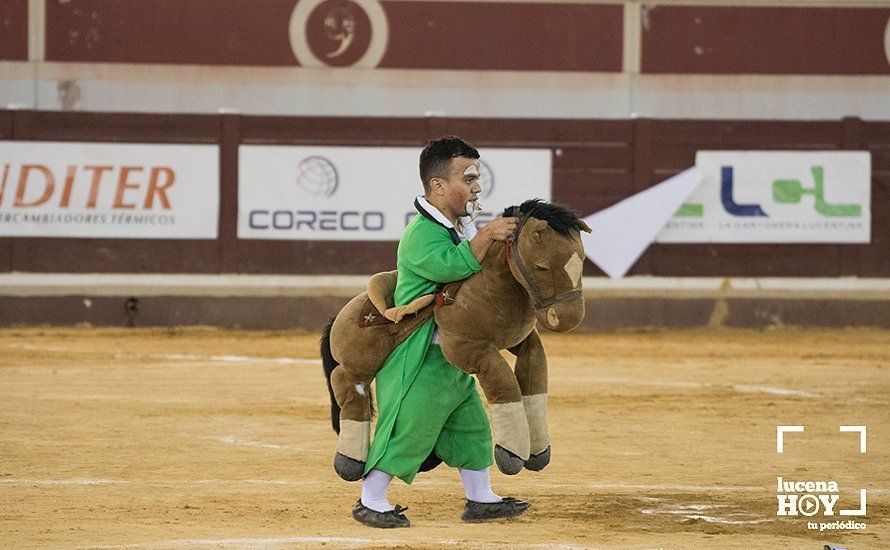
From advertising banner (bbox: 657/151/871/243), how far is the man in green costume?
10.1m

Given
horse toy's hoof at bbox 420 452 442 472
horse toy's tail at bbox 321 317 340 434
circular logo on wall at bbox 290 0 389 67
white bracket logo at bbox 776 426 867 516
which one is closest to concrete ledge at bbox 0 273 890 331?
circular logo on wall at bbox 290 0 389 67

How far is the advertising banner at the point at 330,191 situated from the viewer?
49.3 feet

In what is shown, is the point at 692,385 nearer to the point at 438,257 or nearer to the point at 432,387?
the point at 432,387

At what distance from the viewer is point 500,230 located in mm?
5254

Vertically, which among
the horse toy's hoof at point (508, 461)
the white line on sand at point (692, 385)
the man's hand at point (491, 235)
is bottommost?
the white line on sand at point (692, 385)

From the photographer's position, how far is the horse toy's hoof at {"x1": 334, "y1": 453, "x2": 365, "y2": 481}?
548 centimetres

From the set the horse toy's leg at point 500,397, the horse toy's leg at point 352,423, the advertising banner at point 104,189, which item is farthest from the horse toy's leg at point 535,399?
the advertising banner at point 104,189

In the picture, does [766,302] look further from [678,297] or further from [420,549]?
[420,549]

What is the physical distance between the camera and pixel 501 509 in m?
5.58

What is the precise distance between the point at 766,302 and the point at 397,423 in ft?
35.2

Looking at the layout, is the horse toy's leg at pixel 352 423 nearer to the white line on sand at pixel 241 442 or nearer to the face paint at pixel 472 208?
the face paint at pixel 472 208

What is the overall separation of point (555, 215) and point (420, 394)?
32.9 inches

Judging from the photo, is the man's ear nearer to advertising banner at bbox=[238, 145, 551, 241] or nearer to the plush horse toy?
the plush horse toy

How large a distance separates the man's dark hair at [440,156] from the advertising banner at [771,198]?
1009 cm
